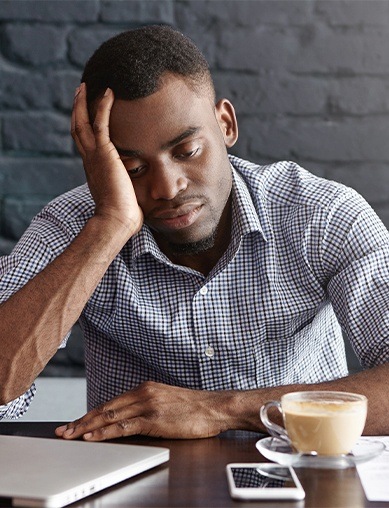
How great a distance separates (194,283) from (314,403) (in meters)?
0.57

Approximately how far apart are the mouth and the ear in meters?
0.25

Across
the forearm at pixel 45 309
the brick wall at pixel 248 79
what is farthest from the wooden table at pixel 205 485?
the brick wall at pixel 248 79

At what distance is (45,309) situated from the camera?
1.36 metres

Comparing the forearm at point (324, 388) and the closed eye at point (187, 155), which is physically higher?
the closed eye at point (187, 155)

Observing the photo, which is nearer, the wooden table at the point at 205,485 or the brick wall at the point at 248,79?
the wooden table at the point at 205,485

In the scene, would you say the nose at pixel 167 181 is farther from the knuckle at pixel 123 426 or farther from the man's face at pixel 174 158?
the knuckle at pixel 123 426

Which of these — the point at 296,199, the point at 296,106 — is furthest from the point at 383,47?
the point at 296,199

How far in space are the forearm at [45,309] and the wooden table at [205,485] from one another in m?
0.34

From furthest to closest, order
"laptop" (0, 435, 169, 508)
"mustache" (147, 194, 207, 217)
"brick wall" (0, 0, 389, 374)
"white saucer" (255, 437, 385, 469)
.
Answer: "brick wall" (0, 0, 389, 374)
"mustache" (147, 194, 207, 217)
"white saucer" (255, 437, 385, 469)
"laptop" (0, 435, 169, 508)

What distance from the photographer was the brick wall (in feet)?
6.33

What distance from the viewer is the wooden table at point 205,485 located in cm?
85

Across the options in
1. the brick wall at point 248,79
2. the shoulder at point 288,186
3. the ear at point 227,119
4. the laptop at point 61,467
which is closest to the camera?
the laptop at point 61,467

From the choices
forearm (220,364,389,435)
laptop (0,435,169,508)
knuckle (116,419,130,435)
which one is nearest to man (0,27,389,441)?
forearm (220,364,389,435)

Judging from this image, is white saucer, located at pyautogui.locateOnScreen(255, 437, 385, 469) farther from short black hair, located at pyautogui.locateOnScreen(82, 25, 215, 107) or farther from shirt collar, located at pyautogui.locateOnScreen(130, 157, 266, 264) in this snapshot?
short black hair, located at pyautogui.locateOnScreen(82, 25, 215, 107)
